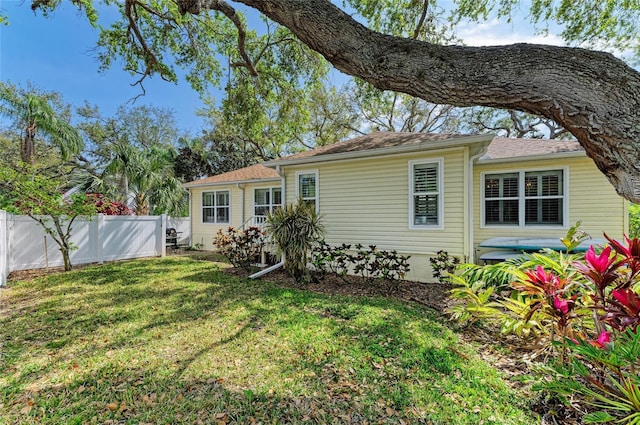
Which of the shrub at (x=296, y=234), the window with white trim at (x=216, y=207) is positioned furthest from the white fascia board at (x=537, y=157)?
the window with white trim at (x=216, y=207)

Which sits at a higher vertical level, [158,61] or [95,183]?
[158,61]

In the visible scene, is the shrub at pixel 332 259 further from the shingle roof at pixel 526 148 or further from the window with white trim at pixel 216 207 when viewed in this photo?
the window with white trim at pixel 216 207

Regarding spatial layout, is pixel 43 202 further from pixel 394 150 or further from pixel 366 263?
pixel 394 150

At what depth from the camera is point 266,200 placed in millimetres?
11664

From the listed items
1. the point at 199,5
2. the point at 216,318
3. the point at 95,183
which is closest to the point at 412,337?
the point at 216,318

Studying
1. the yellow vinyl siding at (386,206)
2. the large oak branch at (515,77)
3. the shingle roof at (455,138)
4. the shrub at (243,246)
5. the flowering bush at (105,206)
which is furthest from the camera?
the flowering bush at (105,206)

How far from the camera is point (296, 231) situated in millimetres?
6965

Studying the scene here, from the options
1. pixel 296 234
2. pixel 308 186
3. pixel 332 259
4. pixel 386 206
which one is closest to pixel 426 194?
pixel 386 206

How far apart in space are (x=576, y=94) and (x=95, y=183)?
16.3 m

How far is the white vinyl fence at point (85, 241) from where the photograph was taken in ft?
24.1

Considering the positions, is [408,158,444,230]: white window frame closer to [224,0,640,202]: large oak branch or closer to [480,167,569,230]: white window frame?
[480,167,569,230]: white window frame

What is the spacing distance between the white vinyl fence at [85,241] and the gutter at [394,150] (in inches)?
236

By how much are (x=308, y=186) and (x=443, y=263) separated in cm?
434

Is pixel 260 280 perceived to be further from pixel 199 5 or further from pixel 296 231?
pixel 199 5
